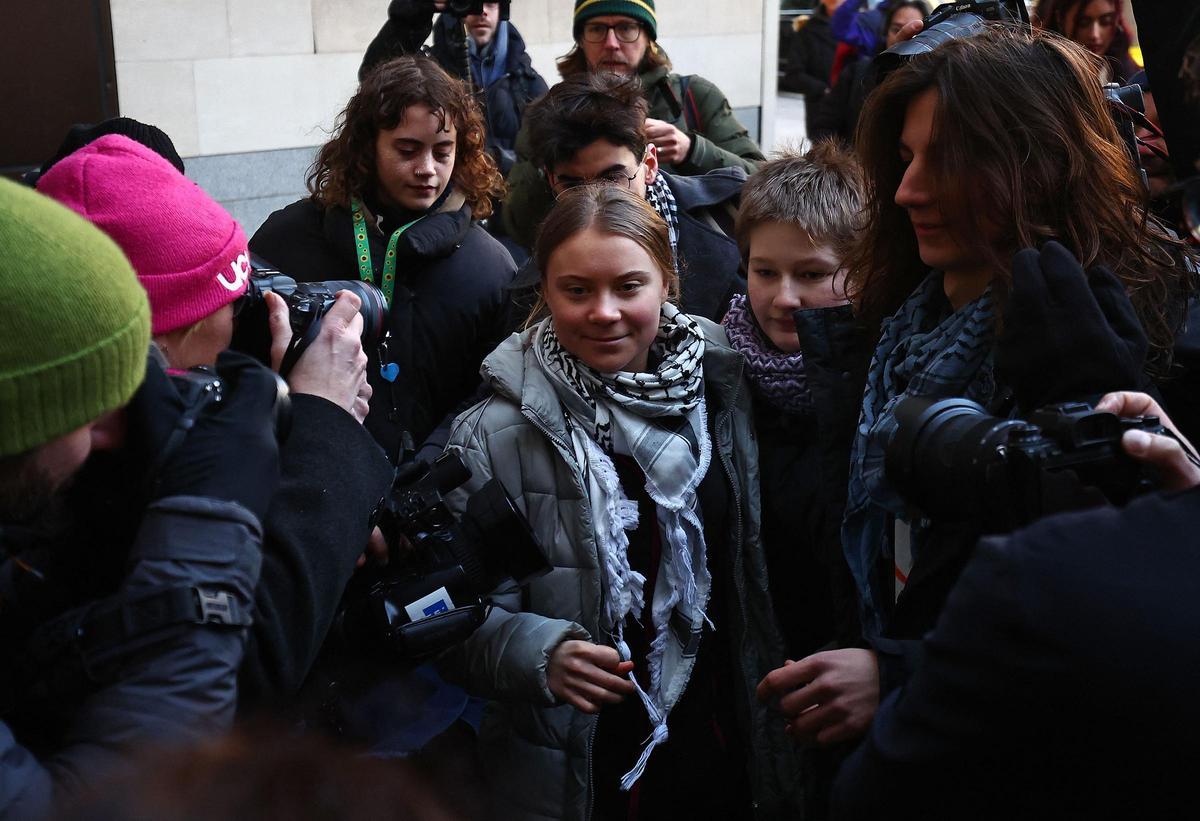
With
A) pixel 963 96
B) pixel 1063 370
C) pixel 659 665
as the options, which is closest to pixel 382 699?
pixel 659 665

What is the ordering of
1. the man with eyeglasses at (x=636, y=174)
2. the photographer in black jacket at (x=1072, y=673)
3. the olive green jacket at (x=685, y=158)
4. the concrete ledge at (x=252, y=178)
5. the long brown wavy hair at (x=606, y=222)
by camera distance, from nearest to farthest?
the photographer in black jacket at (x=1072, y=673), the long brown wavy hair at (x=606, y=222), the man with eyeglasses at (x=636, y=174), the olive green jacket at (x=685, y=158), the concrete ledge at (x=252, y=178)

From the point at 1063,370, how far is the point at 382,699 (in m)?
1.16

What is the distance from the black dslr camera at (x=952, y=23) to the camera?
6.96 ft

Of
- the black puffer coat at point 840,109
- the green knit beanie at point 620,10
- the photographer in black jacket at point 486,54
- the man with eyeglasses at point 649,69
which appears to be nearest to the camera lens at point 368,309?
the man with eyeglasses at point 649,69

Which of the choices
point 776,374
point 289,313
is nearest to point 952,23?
point 776,374

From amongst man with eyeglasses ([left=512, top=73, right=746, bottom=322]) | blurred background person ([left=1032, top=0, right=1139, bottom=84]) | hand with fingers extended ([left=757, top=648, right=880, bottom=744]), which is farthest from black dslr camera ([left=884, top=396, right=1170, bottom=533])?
blurred background person ([left=1032, top=0, right=1139, bottom=84])

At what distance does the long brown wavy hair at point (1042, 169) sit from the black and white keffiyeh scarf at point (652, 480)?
69cm

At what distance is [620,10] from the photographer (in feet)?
15.0

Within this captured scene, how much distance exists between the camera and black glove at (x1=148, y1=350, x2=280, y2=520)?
1.42 m

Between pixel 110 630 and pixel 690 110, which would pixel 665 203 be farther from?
pixel 110 630

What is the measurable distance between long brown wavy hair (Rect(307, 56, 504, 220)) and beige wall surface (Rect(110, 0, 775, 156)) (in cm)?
281

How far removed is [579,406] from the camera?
7.99 ft

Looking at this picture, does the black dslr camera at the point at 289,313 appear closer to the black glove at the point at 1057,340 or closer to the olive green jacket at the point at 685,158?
the black glove at the point at 1057,340

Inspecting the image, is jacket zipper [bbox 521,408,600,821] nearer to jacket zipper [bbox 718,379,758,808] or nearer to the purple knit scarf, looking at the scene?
jacket zipper [bbox 718,379,758,808]
